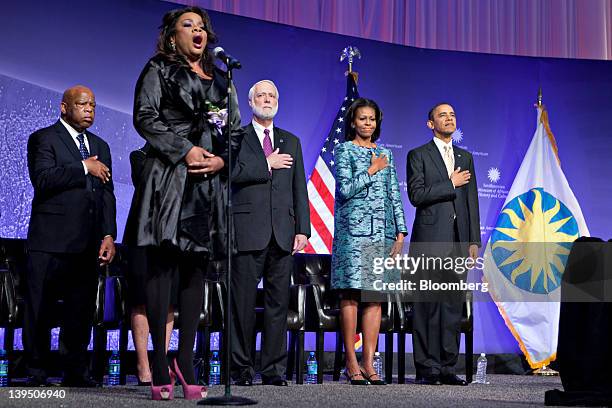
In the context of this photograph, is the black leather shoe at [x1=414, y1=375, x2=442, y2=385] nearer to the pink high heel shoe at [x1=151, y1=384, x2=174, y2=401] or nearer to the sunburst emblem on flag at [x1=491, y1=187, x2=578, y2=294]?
the pink high heel shoe at [x1=151, y1=384, x2=174, y2=401]

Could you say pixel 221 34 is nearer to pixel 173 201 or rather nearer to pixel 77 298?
pixel 77 298

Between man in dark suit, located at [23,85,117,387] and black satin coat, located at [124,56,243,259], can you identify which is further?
man in dark suit, located at [23,85,117,387]

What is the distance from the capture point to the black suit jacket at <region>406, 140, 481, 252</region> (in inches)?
201

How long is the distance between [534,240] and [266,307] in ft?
10.4

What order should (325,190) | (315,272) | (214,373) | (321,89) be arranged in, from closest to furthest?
(214,373) < (315,272) < (325,190) < (321,89)

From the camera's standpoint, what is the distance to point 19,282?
4816 mm

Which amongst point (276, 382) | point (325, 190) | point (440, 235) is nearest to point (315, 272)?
point (440, 235)

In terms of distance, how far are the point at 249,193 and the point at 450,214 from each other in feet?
4.24

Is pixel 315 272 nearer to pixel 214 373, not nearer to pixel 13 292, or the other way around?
pixel 214 373

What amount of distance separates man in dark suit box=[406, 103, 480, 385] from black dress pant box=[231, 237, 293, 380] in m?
0.92

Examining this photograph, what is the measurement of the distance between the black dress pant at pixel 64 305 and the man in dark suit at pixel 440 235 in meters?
1.94

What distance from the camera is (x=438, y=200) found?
5105 millimetres

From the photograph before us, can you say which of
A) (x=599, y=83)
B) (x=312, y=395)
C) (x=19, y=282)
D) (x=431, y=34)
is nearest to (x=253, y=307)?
(x=312, y=395)

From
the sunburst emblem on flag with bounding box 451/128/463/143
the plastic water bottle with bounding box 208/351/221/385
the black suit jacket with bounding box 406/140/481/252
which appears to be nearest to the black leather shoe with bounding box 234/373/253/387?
the plastic water bottle with bounding box 208/351/221/385
